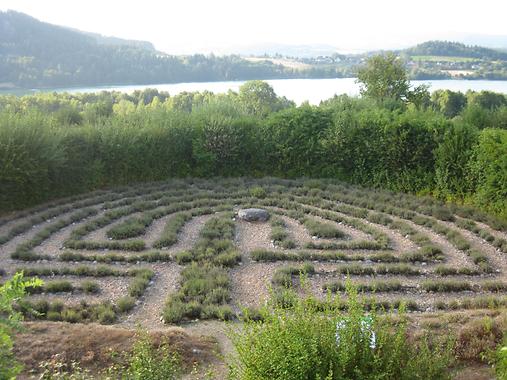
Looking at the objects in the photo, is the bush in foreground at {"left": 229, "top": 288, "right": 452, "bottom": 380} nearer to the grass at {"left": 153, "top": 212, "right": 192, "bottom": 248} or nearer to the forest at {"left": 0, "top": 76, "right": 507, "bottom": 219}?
the grass at {"left": 153, "top": 212, "right": 192, "bottom": 248}

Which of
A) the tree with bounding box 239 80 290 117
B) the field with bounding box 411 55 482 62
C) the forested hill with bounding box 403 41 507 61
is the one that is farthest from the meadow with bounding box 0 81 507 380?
the forested hill with bounding box 403 41 507 61

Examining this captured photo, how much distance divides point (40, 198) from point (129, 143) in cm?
405

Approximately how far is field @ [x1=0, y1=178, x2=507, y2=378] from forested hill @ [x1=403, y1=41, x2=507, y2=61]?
48971 mm

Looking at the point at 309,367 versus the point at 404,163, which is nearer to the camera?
the point at 309,367

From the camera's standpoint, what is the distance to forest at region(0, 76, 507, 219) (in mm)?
16766

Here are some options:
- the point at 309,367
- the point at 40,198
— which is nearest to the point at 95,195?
the point at 40,198

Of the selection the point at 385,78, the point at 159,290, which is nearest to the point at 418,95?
the point at 385,78

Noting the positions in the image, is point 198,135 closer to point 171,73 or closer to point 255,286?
point 255,286

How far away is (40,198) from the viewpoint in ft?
57.9

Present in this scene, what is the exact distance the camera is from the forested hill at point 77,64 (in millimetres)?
51500

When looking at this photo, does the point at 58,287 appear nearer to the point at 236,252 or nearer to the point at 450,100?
the point at 236,252

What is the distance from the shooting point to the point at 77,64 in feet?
182

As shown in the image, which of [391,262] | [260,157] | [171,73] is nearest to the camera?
Answer: [391,262]

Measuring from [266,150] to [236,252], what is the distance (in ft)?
28.6
